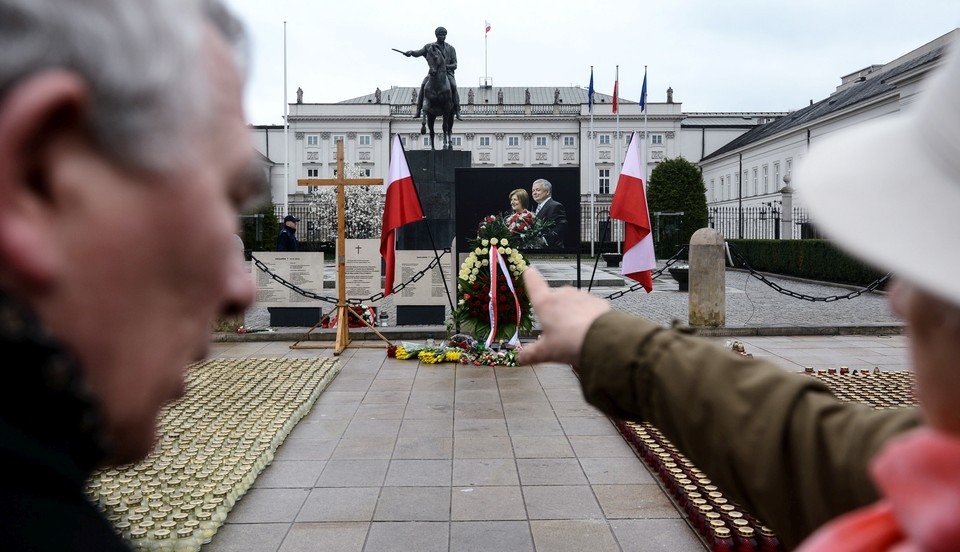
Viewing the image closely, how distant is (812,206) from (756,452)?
1.67 feet

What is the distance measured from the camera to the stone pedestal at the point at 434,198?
1734 cm

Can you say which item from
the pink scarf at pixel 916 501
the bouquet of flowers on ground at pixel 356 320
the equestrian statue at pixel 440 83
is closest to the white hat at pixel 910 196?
the pink scarf at pixel 916 501

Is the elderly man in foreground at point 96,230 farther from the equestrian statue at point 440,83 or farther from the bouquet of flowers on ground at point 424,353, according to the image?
the equestrian statue at point 440,83

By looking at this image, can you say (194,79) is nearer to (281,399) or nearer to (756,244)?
(281,399)

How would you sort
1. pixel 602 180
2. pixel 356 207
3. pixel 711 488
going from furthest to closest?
pixel 602 180
pixel 356 207
pixel 711 488

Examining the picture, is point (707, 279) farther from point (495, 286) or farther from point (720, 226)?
point (720, 226)

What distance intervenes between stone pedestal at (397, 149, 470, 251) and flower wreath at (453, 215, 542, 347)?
6795 mm

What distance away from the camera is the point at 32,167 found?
1.81 feet

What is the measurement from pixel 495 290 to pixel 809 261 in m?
18.6

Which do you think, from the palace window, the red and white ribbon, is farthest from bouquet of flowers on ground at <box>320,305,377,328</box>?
the palace window

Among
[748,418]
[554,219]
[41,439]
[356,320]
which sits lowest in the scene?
[356,320]

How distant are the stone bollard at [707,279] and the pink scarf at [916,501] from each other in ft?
39.0

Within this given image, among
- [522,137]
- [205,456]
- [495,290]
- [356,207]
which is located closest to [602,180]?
[522,137]

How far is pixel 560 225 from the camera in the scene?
453 inches
